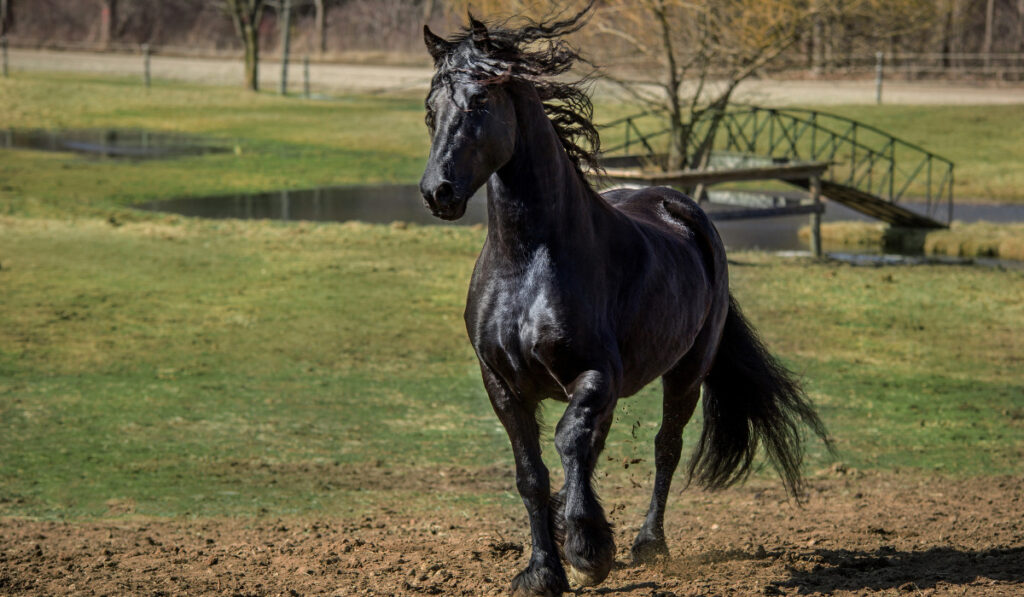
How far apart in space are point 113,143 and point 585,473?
29.9 m

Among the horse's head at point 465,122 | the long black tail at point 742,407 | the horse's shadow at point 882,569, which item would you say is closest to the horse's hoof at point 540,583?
the horse's shadow at point 882,569

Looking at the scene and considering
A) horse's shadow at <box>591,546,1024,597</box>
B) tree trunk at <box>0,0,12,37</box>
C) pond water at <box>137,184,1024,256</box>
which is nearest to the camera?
horse's shadow at <box>591,546,1024,597</box>

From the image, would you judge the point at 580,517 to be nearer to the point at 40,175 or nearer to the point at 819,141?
the point at 40,175

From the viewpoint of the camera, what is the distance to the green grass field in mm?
7898

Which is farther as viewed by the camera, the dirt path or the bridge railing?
the dirt path

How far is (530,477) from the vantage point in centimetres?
511

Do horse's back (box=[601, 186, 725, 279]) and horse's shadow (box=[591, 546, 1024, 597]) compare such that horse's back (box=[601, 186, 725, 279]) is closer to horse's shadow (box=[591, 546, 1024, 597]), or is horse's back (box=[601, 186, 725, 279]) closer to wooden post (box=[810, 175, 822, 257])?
horse's shadow (box=[591, 546, 1024, 597])

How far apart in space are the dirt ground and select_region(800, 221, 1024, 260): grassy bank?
12258 mm

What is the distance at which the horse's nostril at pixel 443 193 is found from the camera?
420 cm

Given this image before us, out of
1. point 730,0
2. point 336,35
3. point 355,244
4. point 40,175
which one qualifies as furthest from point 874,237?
point 336,35

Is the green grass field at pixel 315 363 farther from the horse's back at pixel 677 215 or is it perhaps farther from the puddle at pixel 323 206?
the horse's back at pixel 677 215

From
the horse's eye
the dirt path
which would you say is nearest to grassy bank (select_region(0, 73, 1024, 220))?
the dirt path

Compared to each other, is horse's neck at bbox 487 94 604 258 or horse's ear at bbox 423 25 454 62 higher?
horse's ear at bbox 423 25 454 62

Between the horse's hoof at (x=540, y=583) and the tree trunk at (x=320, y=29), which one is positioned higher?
the tree trunk at (x=320, y=29)
